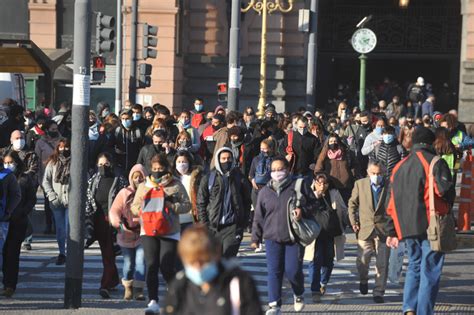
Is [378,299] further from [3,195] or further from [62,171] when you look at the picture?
[62,171]

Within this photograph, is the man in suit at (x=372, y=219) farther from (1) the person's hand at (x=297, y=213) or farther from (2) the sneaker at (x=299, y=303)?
(1) the person's hand at (x=297, y=213)

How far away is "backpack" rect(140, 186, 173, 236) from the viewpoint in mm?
13633

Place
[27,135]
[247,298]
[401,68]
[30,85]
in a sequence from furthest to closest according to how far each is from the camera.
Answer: [401,68], [30,85], [27,135], [247,298]

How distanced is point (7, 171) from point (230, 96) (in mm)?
12182

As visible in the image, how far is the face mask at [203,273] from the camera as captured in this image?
25.4ft

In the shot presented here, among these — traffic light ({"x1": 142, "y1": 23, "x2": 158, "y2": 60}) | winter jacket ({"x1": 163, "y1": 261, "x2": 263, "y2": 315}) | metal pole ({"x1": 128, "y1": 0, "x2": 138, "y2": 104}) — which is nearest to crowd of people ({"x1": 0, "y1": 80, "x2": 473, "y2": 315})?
winter jacket ({"x1": 163, "y1": 261, "x2": 263, "y2": 315})

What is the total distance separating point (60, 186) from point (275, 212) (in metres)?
4.57

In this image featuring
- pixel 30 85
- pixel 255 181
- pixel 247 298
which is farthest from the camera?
pixel 30 85

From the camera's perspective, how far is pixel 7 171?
14961 mm

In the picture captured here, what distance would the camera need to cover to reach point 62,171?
693 inches

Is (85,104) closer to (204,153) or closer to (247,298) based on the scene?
(247,298)

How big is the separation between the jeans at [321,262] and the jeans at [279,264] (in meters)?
1.39

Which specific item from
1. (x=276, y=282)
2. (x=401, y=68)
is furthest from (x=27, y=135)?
(x=401, y=68)

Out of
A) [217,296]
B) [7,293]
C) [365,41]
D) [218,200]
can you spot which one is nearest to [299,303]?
[218,200]
